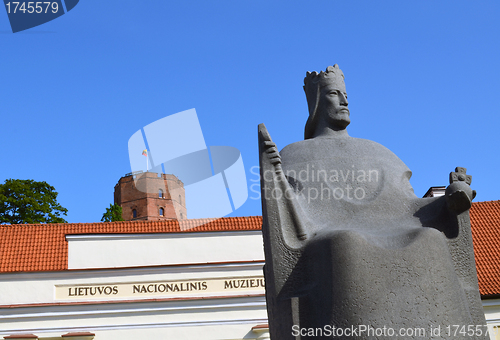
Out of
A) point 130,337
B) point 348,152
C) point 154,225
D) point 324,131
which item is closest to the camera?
point 348,152

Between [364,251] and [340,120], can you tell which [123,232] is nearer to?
[340,120]

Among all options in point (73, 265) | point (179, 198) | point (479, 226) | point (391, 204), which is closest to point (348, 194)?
point (391, 204)

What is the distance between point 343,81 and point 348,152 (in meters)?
0.87

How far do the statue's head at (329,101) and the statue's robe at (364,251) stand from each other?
27 cm

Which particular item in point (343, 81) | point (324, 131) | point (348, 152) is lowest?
A: point (348, 152)

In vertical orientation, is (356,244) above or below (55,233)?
below

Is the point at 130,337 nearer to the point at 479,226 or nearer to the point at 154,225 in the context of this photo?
the point at 154,225

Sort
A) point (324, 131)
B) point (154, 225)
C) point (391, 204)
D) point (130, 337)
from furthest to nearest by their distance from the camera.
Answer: point (154, 225) → point (130, 337) → point (324, 131) → point (391, 204)

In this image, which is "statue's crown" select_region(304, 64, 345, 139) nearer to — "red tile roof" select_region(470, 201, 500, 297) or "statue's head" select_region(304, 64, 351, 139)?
"statue's head" select_region(304, 64, 351, 139)

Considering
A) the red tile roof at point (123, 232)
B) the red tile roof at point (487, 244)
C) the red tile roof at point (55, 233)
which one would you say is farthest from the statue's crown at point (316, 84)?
the red tile roof at point (55, 233)

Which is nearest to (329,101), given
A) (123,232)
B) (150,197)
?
(123,232)

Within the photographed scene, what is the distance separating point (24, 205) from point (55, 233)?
11731 mm

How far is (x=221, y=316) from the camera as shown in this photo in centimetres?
2073

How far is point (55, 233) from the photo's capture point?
23.4 m
